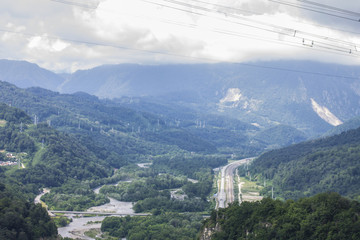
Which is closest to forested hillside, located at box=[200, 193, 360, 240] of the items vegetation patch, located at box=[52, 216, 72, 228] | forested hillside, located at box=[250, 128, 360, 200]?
vegetation patch, located at box=[52, 216, 72, 228]

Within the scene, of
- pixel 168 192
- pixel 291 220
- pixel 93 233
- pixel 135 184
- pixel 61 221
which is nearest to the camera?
pixel 291 220

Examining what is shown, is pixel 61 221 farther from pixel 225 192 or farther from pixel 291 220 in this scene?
pixel 225 192

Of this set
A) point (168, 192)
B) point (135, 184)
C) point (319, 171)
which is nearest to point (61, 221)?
point (168, 192)

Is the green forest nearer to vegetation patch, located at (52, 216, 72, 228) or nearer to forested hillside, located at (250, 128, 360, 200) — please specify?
forested hillside, located at (250, 128, 360, 200)

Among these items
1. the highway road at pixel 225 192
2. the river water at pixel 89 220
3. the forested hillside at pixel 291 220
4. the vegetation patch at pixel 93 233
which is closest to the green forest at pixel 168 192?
the forested hillside at pixel 291 220

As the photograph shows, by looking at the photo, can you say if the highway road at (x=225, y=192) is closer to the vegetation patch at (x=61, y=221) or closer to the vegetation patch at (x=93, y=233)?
the vegetation patch at (x=93, y=233)

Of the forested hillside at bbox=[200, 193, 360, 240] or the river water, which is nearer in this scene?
the forested hillside at bbox=[200, 193, 360, 240]
